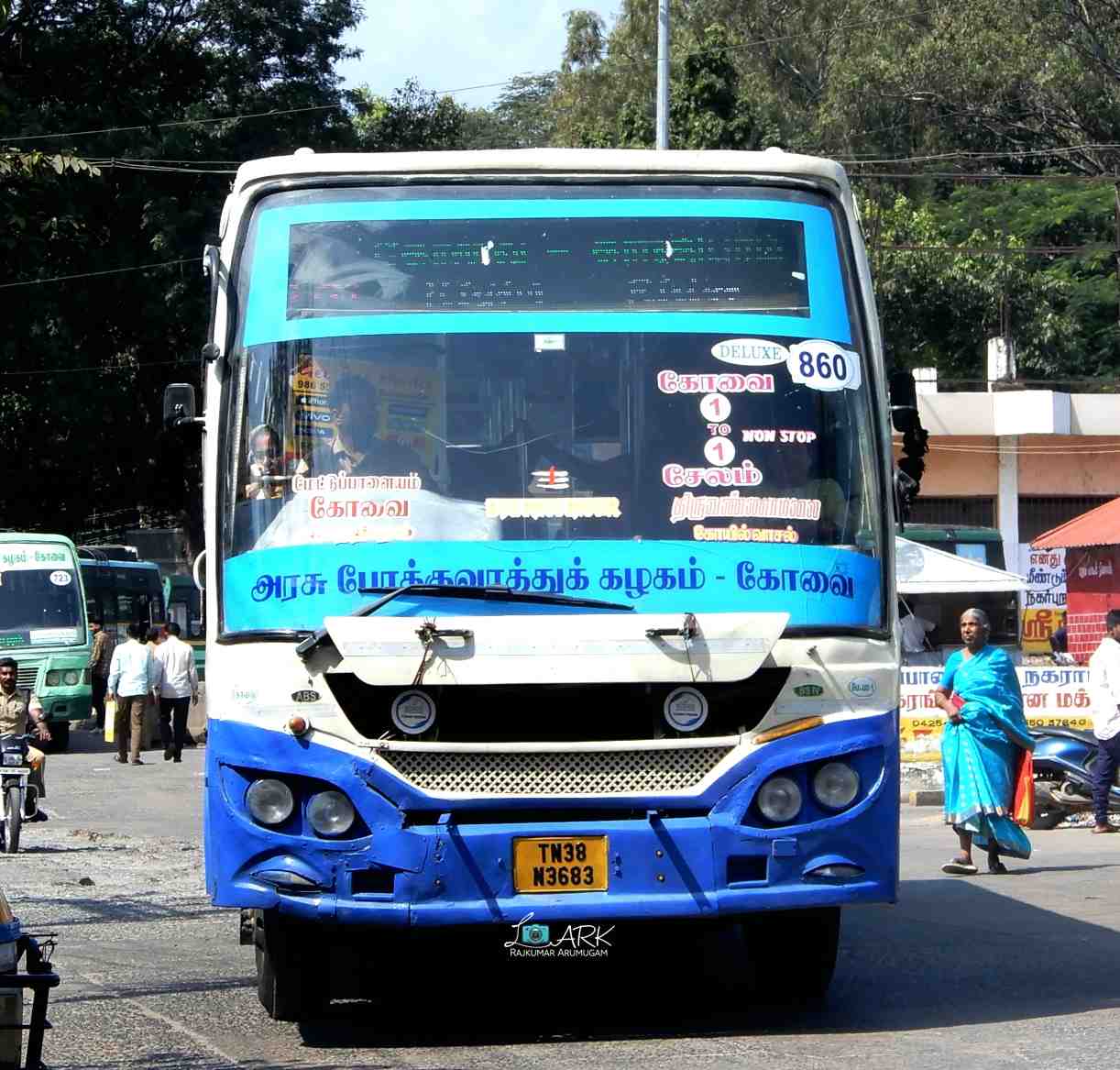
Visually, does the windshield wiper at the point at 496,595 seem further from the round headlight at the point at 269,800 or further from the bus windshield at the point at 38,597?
the bus windshield at the point at 38,597

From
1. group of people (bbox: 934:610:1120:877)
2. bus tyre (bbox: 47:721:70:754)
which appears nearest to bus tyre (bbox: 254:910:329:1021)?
group of people (bbox: 934:610:1120:877)

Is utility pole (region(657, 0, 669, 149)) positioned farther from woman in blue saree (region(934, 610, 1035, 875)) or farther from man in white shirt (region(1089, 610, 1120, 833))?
woman in blue saree (region(934, 610, 1035, 875))

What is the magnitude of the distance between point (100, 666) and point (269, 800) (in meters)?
23.8

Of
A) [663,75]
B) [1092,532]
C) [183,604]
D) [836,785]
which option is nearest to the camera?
[836,785]

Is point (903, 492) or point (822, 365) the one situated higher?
point (822, 365)

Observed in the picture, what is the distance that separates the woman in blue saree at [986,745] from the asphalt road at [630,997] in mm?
340

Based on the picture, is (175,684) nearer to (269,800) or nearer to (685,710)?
(269,800)

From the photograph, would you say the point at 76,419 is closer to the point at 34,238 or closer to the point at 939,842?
the point at 34,238

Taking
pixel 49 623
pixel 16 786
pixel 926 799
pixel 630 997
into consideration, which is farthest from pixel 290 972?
pixel 49 623

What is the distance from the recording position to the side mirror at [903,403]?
7551 millimetres

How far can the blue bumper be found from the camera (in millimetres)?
6531

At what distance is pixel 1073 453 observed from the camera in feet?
121

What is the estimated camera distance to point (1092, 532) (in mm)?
24000

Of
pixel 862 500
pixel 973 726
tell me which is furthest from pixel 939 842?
pixel 862 500
